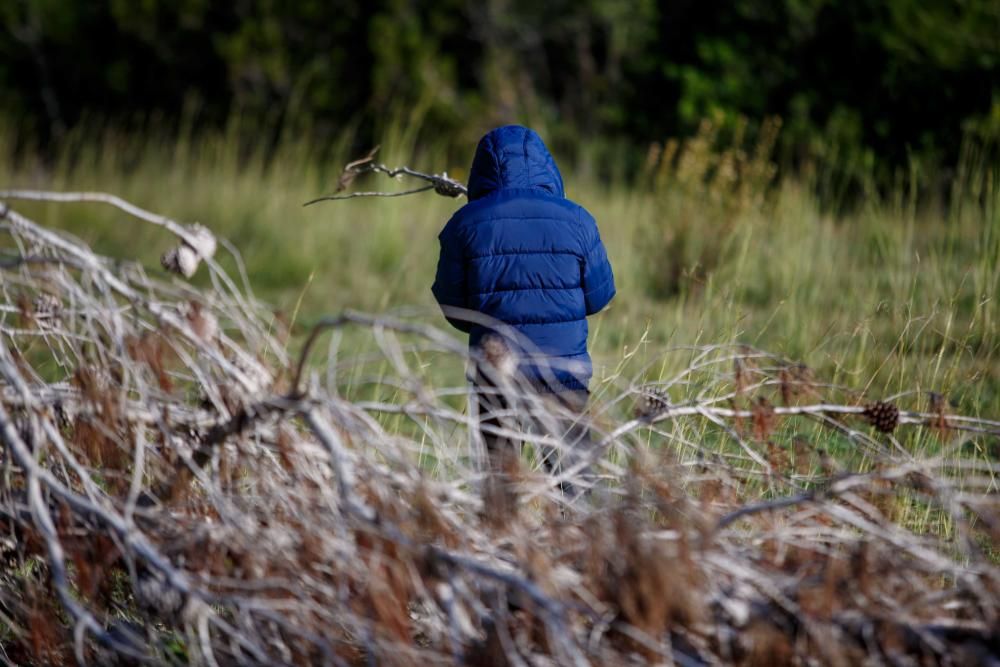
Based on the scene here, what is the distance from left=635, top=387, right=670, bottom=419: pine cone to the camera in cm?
245

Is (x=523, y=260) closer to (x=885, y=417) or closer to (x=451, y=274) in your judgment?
→ (x=451, y=274)

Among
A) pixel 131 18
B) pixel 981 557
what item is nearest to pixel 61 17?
pixel 131 18

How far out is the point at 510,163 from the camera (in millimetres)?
3141

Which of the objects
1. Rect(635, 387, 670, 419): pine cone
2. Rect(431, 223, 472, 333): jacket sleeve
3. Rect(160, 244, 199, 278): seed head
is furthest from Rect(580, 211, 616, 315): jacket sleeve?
Rect(160, 244, 199, 278): seed head

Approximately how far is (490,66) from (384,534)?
10148mm

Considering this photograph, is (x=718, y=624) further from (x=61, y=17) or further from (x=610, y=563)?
(x=61, y=17)

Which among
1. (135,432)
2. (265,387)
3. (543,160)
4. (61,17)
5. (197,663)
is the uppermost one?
(61,17)

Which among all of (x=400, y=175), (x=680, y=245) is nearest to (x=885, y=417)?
(x=400, y=175)

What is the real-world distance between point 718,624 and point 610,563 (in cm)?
25

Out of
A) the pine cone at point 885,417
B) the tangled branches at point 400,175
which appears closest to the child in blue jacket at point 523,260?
the tangled branches at point 400,175

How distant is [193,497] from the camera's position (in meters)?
2.34

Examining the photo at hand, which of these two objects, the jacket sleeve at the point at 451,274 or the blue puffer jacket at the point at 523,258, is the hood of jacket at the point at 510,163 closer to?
the blue puffer jacket at the point at 523,258

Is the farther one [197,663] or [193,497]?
[193,497]

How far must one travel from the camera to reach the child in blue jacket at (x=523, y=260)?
9.99 feet
